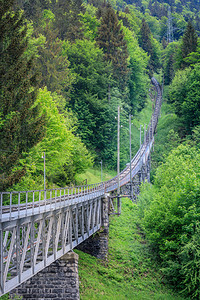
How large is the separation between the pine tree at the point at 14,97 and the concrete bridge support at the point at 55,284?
6.99 metres

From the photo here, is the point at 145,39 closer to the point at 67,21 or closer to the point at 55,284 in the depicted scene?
the point at 67,21

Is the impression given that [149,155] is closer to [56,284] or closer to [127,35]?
[127,35]

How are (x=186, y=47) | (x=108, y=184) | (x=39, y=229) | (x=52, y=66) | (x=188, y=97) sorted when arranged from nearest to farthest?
1. (x=39, y=229)
2. (x=108, y=184)
3. (x=52, y=66)
4. (x=188, y=97)
5. (x=186, y=47)

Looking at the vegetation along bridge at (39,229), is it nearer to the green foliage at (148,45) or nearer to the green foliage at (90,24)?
the green foliage at (90,24)

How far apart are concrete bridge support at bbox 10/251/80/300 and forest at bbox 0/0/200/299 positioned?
20.2ft

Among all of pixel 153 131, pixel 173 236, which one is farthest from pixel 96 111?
pixel 173 236

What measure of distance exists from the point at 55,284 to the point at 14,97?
13194 mm

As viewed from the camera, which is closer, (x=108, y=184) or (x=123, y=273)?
(x=123, y=273)

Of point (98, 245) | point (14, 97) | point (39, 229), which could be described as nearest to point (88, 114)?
point (98, 245)

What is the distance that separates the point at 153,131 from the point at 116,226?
4559 centimetres

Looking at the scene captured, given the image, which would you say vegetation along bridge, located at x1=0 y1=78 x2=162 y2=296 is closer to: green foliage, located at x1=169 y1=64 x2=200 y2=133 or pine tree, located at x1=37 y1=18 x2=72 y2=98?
pine tree, located at x1=37 y1=18 x2=72 y2=98

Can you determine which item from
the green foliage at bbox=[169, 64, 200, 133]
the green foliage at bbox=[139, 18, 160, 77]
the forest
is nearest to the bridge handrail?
the forest

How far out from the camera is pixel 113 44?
238 ft

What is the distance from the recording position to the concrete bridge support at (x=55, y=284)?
2220cm
